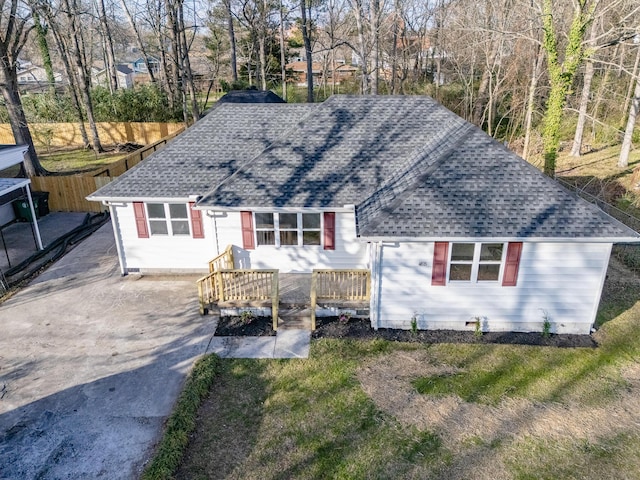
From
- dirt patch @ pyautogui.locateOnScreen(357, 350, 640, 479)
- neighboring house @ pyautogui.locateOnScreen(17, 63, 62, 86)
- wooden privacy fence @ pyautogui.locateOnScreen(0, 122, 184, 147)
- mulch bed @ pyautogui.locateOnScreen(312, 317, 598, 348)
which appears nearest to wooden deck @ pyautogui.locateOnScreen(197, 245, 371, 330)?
mulch bed @ pyautogui.locateOnScreen(312, 317, 598, 348)

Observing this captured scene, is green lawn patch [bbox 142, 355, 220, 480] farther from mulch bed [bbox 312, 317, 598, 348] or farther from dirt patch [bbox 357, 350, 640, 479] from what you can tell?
dirt patch [bbox 357, 350, 640, 479]

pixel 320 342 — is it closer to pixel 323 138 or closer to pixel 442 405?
pixel 442 405

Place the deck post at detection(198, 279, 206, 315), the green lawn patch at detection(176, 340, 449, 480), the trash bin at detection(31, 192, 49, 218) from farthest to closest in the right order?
the trash bin at detection(31, 192, 49, 218)
the deck post at detection(198, 279, 206, 315)
the green lawn patch at detection(176, 340, 449, 480)

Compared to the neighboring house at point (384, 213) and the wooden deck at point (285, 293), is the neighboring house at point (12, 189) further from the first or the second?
the wooden deck at point (285, 293)

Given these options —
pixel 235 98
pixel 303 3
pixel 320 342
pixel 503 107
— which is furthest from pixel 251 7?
pixel 320 342

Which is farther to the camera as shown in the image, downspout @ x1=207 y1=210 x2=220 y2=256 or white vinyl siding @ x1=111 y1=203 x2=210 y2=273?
white vinyl siding @ x1=111 y1=203 x2=210 y2=273

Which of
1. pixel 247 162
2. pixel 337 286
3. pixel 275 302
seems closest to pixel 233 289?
pixel 275 302

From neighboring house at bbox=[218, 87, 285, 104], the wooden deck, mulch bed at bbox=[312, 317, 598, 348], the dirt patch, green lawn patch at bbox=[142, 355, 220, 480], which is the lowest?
the dirt patch

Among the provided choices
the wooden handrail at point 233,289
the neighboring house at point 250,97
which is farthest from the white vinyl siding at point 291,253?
the neighboring house at point 250,97
